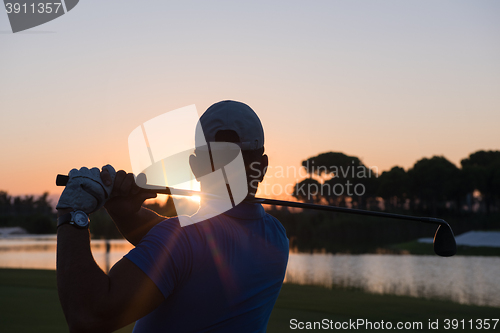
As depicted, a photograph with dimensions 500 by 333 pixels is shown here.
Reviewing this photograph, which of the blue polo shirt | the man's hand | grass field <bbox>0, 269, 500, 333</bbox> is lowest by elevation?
grass field <bbox>0, 269, 500, 333</bbox>

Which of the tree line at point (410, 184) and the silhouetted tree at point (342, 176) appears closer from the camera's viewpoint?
the tree line at point (410, 184)

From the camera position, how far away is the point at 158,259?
109 cm

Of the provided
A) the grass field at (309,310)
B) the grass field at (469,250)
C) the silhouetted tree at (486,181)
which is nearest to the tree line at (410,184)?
the silhouetted tree at (486,181)

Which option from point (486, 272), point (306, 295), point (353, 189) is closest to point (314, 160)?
point (353, 189)

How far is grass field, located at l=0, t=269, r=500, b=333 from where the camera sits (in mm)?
5945

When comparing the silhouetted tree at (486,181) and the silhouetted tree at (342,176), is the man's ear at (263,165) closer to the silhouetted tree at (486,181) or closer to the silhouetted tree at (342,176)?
the silhouetted tree at (486,181)

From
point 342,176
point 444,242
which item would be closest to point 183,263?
point 444,242

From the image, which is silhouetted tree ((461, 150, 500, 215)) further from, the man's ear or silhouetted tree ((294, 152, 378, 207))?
the man's ear

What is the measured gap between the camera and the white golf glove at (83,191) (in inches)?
48.5

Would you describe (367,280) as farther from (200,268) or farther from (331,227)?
(331,227)

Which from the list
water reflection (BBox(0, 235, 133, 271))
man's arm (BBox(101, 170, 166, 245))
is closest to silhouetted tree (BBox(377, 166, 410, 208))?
water reflection (BBox(0, 235, 133, 271))

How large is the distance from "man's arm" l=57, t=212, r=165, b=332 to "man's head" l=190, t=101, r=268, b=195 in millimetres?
388

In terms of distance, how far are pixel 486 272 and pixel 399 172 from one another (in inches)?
1648

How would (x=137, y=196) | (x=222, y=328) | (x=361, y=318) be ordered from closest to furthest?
(x=222, y=328) < (x=137, y=196) < (x=361, y=318)
